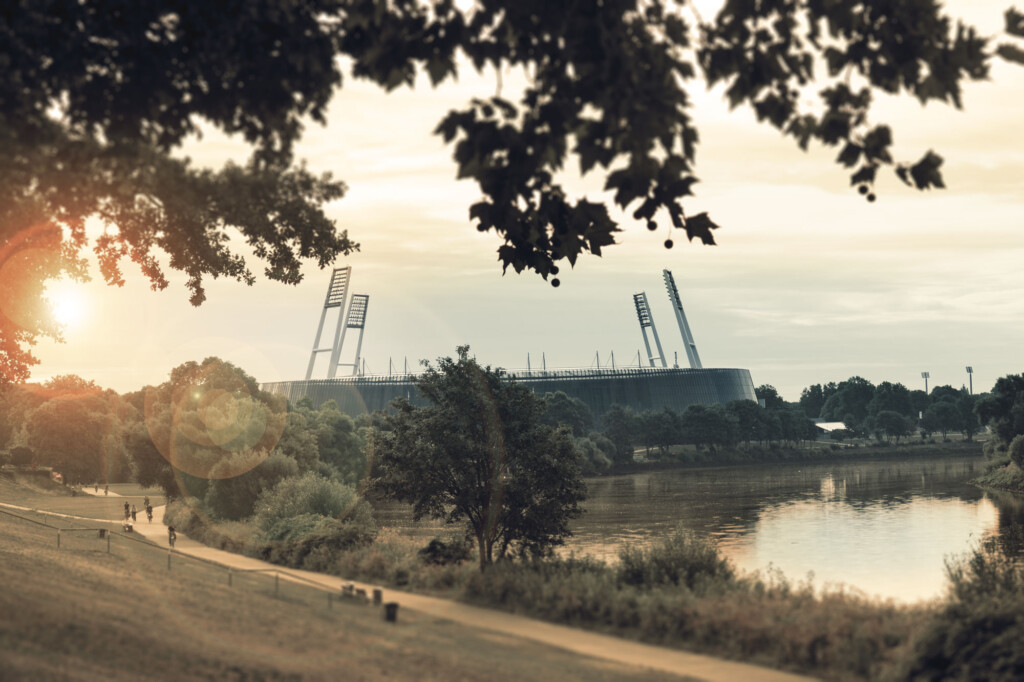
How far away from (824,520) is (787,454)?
90.3 metres

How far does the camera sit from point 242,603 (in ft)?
78.7

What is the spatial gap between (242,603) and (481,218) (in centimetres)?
1404

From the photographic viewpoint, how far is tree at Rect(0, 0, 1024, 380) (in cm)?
1212

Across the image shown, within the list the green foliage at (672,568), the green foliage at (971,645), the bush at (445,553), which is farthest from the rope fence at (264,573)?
the green foliage at (971,645)

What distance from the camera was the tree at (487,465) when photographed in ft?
119

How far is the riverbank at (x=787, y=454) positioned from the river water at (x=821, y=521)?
1111 inches

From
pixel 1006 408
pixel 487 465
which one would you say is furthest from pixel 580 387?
pixel 487 465

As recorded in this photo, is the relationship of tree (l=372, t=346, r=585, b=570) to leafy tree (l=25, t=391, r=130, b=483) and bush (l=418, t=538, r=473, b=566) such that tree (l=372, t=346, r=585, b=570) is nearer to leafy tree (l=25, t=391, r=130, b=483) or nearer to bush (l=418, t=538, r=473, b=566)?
bush (l=418, t=538, r=473, b=566)

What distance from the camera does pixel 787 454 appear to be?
15025 centimetres

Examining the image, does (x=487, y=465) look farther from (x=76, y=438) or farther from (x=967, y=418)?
(x=967, y=418)

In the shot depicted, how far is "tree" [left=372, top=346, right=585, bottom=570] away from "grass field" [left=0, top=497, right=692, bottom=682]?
9.33 metres

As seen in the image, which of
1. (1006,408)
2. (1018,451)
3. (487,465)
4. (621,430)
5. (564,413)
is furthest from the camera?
(621,430)

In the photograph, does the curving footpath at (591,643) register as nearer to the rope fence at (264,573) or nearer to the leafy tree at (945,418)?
the rope fence at (264,573)

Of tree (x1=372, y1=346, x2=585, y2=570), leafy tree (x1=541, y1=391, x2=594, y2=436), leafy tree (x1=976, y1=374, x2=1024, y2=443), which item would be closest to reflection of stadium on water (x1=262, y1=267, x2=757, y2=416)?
leafy tree (x1=541, y1=391, x2=594, y2=436)
